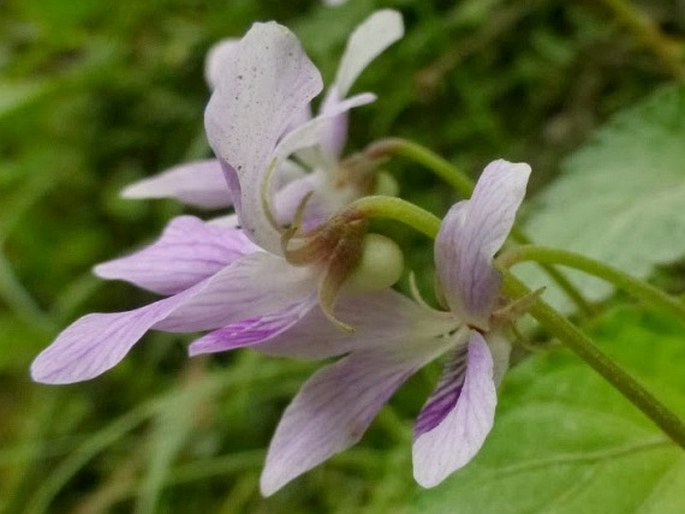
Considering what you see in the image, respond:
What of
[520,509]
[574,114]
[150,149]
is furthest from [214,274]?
[150,149]

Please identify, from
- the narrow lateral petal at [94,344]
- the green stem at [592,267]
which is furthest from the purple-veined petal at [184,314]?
the green stem at [592,267]

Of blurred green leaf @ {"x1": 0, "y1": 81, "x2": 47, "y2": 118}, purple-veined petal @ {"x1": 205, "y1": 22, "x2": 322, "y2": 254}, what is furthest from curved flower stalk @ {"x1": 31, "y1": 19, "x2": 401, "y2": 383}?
blurred green leaf @ {"x1": 0, "y1": 81, "x2": 47, "y2": 118}

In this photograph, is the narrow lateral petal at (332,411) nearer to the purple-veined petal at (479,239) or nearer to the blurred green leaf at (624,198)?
the purple-veined petal at (479,239)

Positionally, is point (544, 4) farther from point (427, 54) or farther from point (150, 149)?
point (150, 149)

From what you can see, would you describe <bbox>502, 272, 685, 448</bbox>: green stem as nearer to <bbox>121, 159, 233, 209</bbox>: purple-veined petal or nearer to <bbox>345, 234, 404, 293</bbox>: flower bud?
<bbox>345, 234, 404, 293</bbox>: flower bud

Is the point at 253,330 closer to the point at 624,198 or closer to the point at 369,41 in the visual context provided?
the point at 369,41

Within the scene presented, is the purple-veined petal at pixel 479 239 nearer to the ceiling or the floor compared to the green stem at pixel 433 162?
nearer to the ceiling

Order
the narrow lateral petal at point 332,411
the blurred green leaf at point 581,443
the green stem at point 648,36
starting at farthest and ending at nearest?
the green stem at point 648,36 < the blurred green leaf at point 581,443 < the narrow lateral petal at point 332,411
